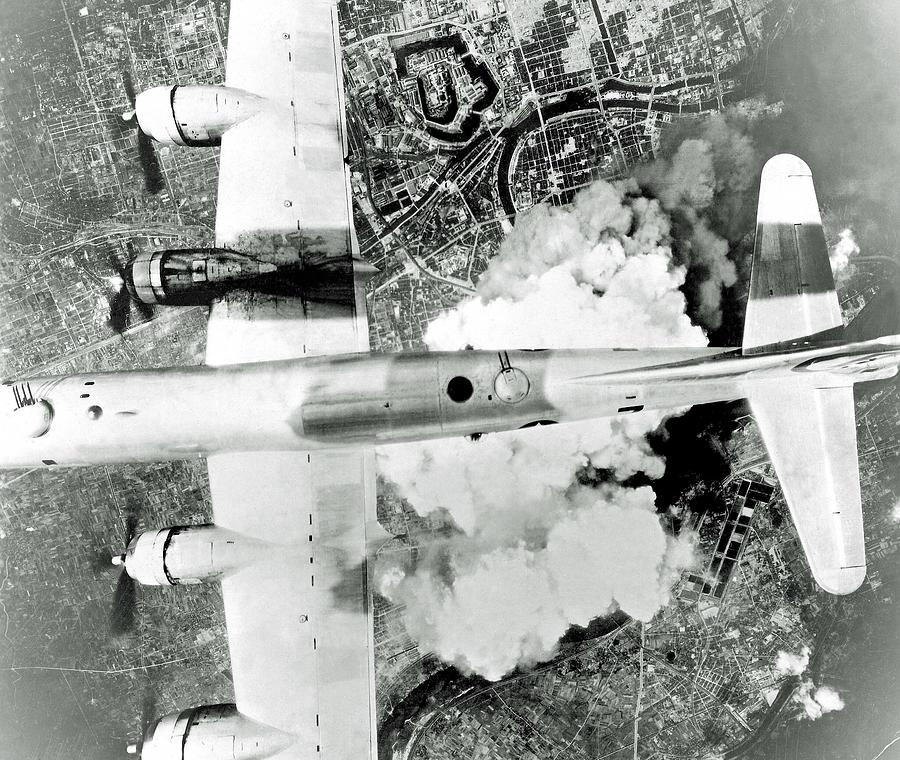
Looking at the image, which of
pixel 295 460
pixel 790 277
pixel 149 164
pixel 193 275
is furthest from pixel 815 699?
pixel 149 164

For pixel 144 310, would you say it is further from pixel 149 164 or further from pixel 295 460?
pixel 295 460

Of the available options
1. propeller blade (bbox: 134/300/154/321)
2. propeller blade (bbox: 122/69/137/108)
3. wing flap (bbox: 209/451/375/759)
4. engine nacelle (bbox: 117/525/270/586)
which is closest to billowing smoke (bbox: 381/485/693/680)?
wing flap (bbox: 209/451/375/759)

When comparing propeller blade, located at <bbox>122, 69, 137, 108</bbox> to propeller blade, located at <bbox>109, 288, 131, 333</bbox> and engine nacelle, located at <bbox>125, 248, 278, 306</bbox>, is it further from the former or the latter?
propeller blade, located at <bbox>109, 288, 131, 333</bbox>

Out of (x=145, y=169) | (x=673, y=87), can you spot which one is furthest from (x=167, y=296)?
(x=673, y=87)

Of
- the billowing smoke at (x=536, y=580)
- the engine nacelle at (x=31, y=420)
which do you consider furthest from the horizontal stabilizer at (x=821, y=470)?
the engine nacelle at (x=31, y=420)

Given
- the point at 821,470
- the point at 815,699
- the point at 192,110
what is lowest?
the point at 815,699

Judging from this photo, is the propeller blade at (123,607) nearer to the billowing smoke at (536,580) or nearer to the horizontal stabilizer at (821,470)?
the billowing smoke at (536,580)
